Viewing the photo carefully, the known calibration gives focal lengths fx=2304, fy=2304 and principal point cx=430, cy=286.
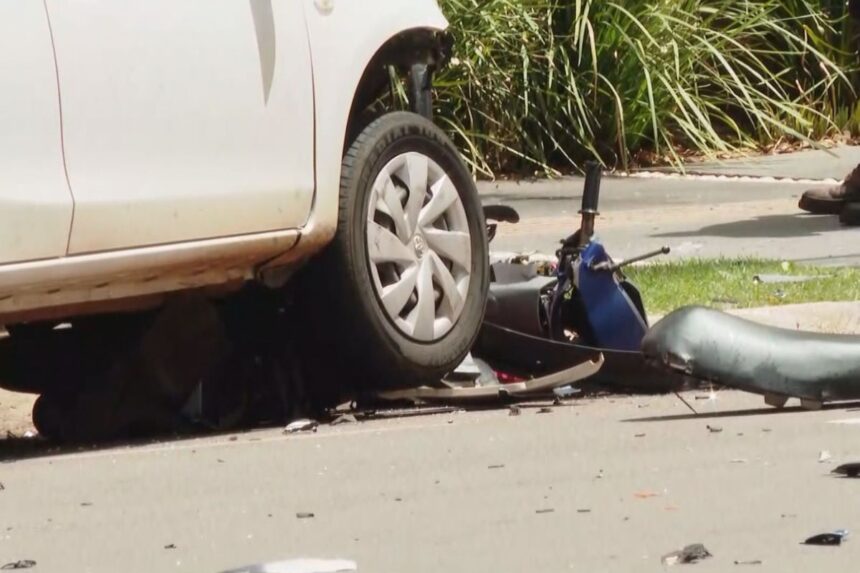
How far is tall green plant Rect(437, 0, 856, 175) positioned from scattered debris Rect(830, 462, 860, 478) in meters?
9.08

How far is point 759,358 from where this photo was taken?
626cm

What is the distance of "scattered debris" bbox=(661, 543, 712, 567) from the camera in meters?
4.43

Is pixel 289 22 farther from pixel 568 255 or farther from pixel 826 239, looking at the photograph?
pixel 826 239

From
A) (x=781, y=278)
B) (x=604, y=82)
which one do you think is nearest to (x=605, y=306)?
(x=781, y=278)

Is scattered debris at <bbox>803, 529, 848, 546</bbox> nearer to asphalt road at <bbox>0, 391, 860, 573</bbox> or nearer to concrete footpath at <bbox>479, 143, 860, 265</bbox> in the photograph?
asphalt road at <bbox>0, 391, 860, 573</bbox>

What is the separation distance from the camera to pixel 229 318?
6.75 m

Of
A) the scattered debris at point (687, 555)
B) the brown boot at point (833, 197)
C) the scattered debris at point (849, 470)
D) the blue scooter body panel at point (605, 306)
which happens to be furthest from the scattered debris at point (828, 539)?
the brown boot at point (833, 197)

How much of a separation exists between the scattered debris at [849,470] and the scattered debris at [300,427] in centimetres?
168

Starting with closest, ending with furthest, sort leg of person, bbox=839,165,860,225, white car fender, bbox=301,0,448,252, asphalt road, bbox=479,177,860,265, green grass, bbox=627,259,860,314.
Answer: white car fender, bbox=301,0,448,252
green grass, bbox=627,259,860,314
asphalt road, bbox=479,177,860,265
leg of person, bbox=839,165,860,225

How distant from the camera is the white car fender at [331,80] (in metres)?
6.39

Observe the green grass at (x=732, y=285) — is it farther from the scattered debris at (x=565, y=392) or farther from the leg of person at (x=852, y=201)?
the leg of person at (x=852, y=201)

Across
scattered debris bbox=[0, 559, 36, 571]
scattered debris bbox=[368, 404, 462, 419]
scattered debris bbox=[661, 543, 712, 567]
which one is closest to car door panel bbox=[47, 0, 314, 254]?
scattered debris bbox=[368, 404, 462, 419]

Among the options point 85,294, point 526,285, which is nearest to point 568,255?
point 526,285

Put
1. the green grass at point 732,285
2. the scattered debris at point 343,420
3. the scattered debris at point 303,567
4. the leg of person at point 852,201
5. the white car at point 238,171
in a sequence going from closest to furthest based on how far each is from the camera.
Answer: the scattered debris at point 303,567 → the white car at point 238,171 → the scattered debris at point 343,420 → the green grass at point 732,285 → the leg of person at point 852,201
